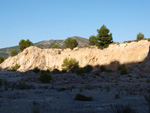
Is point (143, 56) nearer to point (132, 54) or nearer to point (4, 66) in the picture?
point (132, 54)

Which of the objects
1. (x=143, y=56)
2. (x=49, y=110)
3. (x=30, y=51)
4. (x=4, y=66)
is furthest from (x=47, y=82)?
(x=4, y=66)

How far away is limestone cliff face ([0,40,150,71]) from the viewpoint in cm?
3825

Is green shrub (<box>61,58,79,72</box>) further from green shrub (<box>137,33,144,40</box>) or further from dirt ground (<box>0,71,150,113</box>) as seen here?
green shrub (<box>137,33,144,40</box>)

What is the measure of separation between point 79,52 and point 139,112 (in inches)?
1726

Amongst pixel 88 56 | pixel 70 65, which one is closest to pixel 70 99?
pixel 70 65

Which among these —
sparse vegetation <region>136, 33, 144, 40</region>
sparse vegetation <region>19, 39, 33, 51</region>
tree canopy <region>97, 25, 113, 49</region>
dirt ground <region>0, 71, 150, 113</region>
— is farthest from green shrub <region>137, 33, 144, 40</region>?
dirt ground <region>0, 71, 150, 113</region>

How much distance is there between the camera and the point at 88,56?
153 feet

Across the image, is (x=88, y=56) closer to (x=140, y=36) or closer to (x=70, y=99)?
(x=140, y=36)

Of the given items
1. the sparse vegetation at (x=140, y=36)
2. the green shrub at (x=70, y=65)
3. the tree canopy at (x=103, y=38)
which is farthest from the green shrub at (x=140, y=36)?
the green shrub at (x=70, y=65)

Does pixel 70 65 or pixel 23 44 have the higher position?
pixel 23 44

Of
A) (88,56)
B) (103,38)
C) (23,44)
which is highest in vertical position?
(23,44)

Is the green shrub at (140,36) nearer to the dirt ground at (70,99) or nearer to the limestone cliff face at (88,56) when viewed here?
the limestone cliff face at (88,56)

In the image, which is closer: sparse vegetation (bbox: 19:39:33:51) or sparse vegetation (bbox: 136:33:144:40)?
sparse vegetation (bbox: 136:33:144:40)

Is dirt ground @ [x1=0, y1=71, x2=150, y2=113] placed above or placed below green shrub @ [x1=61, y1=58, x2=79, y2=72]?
below
